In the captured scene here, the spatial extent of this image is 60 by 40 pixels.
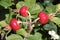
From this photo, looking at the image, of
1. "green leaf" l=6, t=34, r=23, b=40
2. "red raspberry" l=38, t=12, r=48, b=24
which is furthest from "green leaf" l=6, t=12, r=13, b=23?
"red raspberry" l=38, t=12, r=48, b=24

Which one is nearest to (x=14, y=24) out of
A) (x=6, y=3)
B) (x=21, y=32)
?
(x=21, y=32)

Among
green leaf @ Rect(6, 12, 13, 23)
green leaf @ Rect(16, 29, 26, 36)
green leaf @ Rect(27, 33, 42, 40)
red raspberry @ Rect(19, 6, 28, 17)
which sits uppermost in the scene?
red raspberry @ Rect(19, 6, 28, 17)

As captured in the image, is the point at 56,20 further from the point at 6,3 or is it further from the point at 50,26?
the point at 6,3

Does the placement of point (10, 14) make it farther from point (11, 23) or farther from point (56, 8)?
point (56, 8)

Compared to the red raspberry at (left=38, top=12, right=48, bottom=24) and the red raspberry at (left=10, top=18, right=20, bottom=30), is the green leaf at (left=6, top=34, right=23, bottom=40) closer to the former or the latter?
the red raspberry at (left=10, top=18, right=20, bottom=30)

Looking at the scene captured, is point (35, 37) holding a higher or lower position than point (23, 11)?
lower

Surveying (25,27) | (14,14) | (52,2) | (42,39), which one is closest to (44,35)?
(42,39)

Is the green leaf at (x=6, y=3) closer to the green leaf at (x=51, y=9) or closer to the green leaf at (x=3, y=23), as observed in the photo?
the green leaf at (x=3, y=23)

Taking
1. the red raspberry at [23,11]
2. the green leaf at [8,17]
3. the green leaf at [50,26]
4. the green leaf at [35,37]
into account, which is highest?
the red raspberry at [23,11]

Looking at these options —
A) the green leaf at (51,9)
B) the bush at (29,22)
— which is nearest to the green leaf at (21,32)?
the bush at (29,22)

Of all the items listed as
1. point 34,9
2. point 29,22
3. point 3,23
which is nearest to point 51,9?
point 34,9

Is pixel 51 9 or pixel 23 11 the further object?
pixel 51 9
